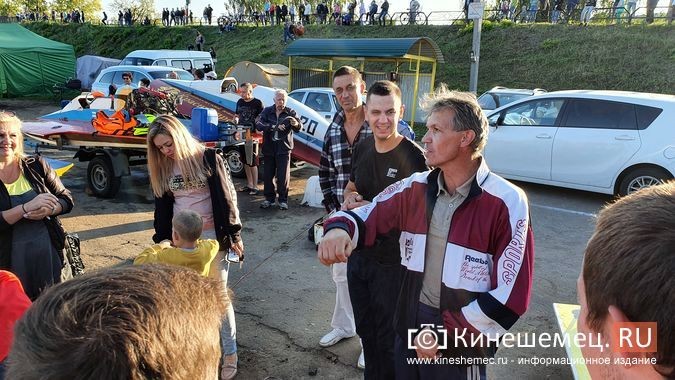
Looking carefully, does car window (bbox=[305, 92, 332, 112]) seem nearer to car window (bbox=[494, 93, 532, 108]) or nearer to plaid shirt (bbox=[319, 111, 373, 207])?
car window (bbox=[494, 93, 532, 108])

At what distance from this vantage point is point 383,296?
2775 mm

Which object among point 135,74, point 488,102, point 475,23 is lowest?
point 488,102

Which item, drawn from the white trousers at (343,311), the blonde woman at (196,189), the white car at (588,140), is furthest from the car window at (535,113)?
the blonde woman at (196,189)

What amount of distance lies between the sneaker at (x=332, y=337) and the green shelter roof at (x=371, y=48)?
10529 mm

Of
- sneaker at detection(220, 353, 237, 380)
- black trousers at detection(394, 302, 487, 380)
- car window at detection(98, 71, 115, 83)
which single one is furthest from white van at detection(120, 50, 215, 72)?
black trousers at detection(394, 302, 487, 380)

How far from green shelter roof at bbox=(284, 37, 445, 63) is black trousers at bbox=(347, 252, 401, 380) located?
11.0m

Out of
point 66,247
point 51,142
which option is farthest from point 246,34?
point 66,247

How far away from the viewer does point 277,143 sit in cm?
717

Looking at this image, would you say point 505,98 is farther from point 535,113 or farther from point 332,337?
point 332,337

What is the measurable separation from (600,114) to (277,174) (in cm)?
492

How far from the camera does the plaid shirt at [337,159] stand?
3.50 m

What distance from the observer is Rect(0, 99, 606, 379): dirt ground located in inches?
136

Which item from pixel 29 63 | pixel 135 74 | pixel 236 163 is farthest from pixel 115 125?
pixel 29 63

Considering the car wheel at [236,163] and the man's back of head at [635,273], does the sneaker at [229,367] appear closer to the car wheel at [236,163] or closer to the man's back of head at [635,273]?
the man's back of head at [635,273]
